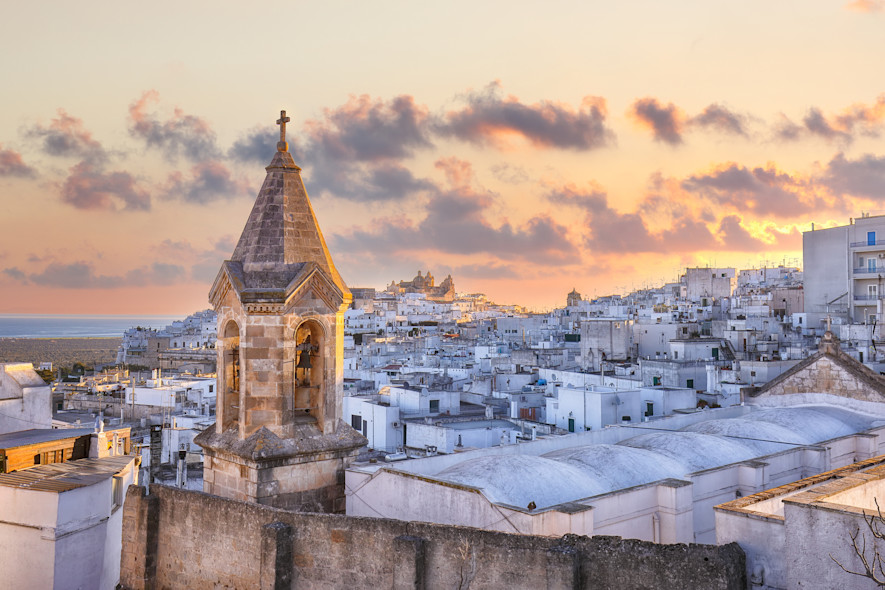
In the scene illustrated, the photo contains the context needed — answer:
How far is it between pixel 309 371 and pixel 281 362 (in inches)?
45.1

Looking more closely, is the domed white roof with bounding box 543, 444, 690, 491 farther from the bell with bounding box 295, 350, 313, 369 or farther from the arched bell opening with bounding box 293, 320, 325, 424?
the bell with bounding box 295, 350, 313, 369

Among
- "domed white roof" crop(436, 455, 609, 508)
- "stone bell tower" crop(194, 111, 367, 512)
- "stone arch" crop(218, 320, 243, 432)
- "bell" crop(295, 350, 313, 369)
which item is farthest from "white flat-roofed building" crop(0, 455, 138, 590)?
"domed white roof" crop(436, 455, 609, 508)

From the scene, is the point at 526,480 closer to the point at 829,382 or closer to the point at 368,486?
the point at 368,486

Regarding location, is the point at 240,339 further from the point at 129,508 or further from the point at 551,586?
the point at 551,586

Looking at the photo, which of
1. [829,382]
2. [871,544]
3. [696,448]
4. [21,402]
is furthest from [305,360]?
[21,402]

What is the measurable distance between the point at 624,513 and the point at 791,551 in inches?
179

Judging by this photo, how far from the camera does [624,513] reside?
14711 millimetres

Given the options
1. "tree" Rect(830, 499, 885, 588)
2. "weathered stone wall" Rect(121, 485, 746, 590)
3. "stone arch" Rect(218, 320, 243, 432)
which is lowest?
"weathered stone wall" Rect(121, 485, 746, 590)

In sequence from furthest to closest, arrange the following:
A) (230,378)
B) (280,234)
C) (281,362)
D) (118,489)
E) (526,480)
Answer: (118,489)
(526,480)
(230,378)
(280,234)
(281,362)

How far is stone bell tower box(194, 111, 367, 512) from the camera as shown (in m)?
14.3

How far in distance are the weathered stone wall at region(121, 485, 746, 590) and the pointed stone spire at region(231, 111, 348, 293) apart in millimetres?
4248

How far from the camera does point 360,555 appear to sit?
12281 millimetres

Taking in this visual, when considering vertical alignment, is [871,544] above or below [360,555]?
above

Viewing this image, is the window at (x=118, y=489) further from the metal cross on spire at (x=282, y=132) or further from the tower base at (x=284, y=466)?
the metal cross on spire at (x=282, y=132)
